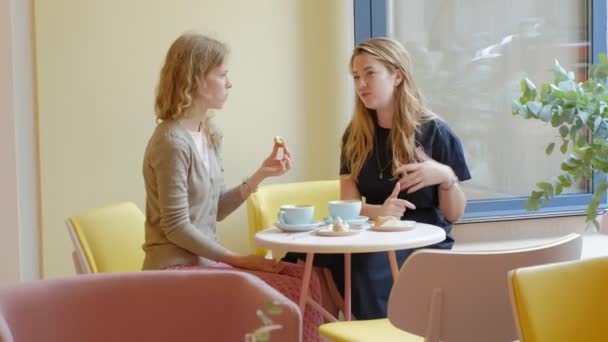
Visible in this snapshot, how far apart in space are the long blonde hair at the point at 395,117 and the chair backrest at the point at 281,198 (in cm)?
37

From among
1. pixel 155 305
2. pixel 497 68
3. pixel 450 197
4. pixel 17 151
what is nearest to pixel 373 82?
pixel 450 197

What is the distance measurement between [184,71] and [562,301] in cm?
151

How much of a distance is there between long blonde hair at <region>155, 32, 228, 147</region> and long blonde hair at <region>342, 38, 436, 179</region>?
56 cm

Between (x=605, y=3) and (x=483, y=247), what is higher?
(x=605, y=3)

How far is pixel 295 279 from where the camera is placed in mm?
2982

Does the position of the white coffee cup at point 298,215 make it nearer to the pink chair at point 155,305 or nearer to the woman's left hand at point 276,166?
the woman's left hand at point 276,166

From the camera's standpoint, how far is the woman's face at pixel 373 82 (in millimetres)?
3170

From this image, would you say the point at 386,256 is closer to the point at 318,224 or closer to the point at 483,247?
the point at 318,224

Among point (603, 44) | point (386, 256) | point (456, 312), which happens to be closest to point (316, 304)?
point (386, 256)

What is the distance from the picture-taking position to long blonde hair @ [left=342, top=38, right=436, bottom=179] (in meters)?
3.17

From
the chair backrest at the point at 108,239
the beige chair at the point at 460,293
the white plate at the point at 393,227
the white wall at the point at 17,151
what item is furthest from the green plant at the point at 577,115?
the white wall at the point at 17,151

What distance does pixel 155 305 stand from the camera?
68.0 inches

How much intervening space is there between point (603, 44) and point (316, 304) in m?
2.10

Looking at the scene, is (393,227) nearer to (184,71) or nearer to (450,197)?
(450,197)
